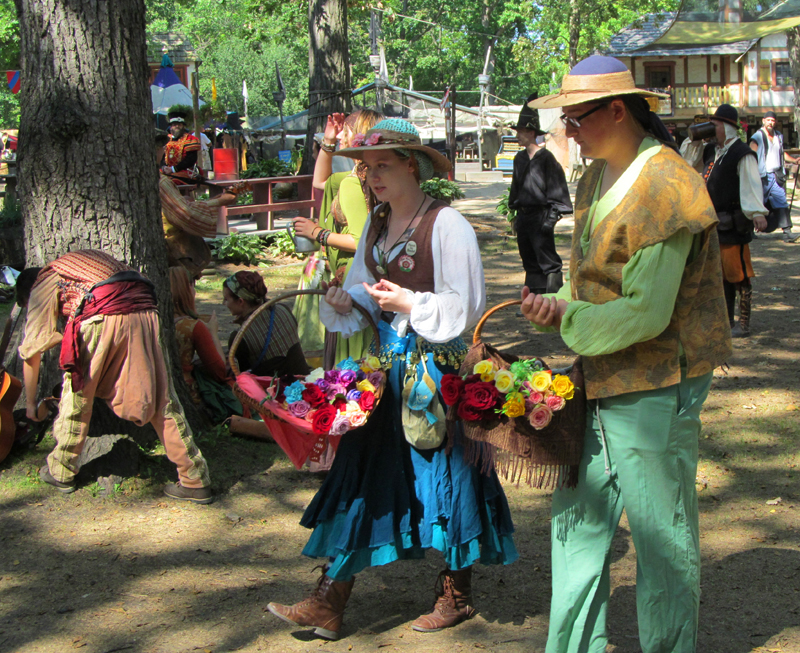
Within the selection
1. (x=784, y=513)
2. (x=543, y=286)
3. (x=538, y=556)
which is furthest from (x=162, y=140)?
(x=784, y=513)

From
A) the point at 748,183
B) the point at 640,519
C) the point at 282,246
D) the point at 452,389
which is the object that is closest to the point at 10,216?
the point at 282,246

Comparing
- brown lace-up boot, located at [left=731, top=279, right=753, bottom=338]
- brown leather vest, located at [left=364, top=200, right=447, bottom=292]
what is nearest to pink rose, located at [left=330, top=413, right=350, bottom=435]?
brown leather vest, located at [left=364, top=200, right=447, bottom=292]

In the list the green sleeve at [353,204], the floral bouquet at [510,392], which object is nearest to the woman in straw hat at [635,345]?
the floral bouquet at [510,392]

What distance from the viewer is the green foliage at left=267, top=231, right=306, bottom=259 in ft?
41.7

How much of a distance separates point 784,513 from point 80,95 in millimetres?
4228

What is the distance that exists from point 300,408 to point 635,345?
1.17 m

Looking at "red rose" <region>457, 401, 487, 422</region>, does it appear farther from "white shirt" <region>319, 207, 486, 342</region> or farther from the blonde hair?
the blonde hair

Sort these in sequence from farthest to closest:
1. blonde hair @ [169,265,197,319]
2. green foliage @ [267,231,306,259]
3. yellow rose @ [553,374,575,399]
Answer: green foliage @ [267,231,306,259], blonde hair @ [169,265,197,319], yellow rose @ [553,374,575,399]

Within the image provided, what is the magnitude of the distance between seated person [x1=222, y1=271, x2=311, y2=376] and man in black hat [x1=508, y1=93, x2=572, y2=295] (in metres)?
3.70

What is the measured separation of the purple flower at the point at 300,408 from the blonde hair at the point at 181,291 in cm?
289

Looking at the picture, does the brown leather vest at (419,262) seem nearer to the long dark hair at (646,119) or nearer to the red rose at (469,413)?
the red rose at (469,413)

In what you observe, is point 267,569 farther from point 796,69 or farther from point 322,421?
point 796,69

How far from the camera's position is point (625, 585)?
352 cm

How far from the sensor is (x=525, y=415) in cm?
248
